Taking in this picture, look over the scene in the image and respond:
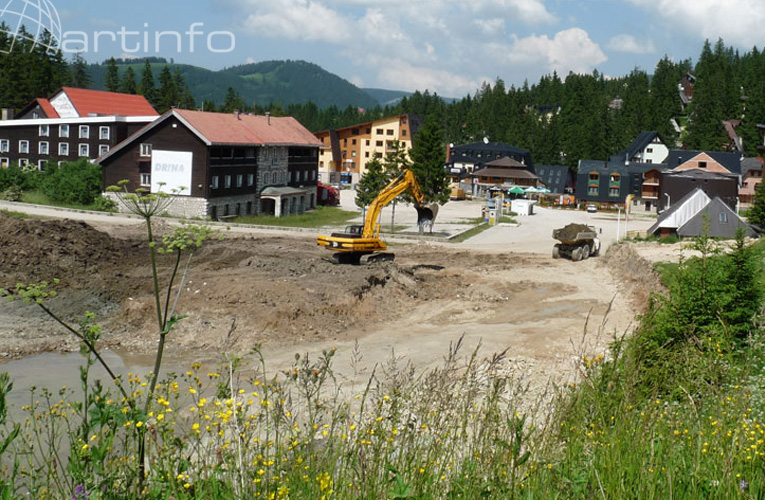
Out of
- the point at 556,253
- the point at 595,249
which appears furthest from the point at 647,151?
the point at 556,253

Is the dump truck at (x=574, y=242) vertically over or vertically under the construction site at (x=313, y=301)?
over

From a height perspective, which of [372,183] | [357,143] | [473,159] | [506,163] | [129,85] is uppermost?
[129,85]

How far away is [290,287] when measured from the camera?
2970 cm

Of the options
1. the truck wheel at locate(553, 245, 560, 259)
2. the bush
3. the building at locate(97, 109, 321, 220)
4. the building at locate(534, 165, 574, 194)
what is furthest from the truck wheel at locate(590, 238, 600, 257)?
the building at locate(534, 165, 574, 194)

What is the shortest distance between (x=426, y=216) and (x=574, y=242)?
989cm

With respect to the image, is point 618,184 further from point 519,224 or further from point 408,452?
point 408,452

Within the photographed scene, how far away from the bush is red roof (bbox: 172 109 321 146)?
918 cm

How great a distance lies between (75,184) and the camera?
6034 centimetres

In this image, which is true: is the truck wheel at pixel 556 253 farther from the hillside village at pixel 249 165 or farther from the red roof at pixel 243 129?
the red roof at pixel 243 129

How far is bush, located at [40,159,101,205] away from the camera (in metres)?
60.3

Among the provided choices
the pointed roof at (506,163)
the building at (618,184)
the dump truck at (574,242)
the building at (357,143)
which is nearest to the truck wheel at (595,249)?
the dump truck at (574,242)

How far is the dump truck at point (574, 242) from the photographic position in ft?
148

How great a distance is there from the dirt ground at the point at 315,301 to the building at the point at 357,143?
74857 mm

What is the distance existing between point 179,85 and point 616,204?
68.6 meters
